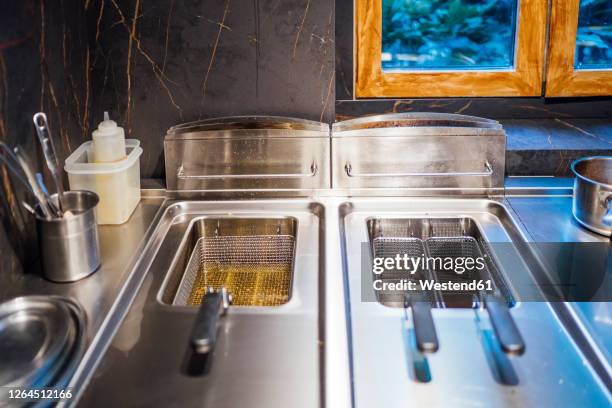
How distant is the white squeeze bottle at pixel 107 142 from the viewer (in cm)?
137

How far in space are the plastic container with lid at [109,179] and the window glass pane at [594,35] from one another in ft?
3.68

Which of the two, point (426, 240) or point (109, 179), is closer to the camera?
point (109, 179)

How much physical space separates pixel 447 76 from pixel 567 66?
0.30 metres

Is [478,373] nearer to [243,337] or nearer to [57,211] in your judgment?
[243,337]

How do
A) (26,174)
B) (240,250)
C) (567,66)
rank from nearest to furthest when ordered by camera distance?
(26,174), (240,250), (567,66)

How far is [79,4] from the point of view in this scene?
56.2 inches

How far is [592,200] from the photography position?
1315 millimetres

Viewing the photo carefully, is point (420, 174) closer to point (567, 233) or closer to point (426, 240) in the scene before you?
point (426, 240)

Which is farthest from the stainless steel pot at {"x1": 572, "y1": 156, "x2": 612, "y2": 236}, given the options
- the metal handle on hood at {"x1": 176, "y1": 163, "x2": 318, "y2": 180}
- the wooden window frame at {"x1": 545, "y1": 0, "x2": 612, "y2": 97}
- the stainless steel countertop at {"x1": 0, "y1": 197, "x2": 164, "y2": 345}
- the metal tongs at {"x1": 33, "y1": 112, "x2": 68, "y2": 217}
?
the metal tongs at {"x1": 33, "y1": 112, "x2": 68, "y2": 217}

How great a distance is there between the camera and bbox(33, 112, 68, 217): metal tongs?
1191 millimetres

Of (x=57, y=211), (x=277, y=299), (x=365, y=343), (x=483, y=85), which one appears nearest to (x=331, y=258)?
(x=277, y=299)

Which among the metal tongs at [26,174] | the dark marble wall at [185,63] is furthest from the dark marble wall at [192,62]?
the metal tongs at [26,174]

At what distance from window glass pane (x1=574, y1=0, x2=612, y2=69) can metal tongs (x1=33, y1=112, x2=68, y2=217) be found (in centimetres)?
127

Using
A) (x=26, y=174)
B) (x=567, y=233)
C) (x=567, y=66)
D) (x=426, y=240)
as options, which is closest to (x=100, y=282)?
A: (x=26, y=174)
